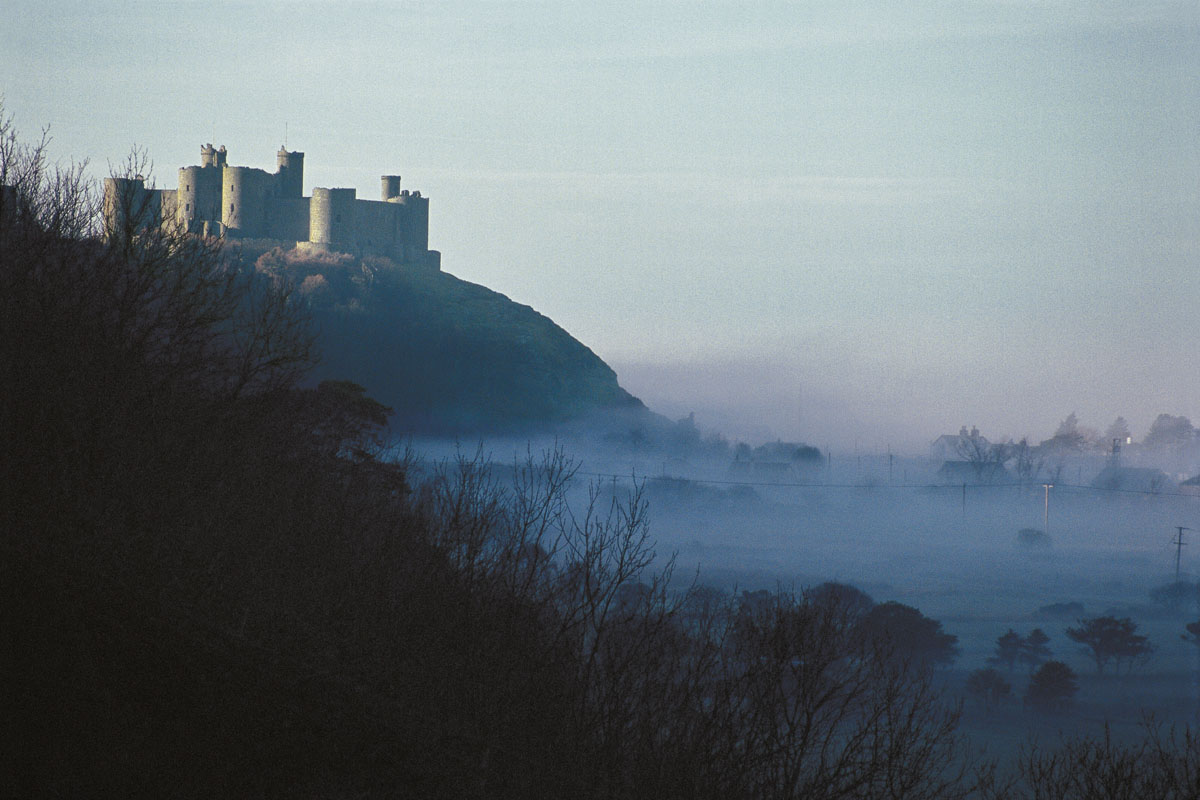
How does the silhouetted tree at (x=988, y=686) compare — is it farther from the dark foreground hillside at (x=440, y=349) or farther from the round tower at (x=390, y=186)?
Result: the round tower at (x=390, y=186)

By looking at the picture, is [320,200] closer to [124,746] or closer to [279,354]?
[279,354]

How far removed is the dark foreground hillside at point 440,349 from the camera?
97.8 metres

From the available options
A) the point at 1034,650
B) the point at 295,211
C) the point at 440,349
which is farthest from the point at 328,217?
the point at 1034,650

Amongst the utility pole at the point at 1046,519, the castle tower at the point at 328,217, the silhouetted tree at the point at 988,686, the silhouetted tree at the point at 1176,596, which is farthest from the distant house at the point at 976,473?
the castle tower at the point at 328,217

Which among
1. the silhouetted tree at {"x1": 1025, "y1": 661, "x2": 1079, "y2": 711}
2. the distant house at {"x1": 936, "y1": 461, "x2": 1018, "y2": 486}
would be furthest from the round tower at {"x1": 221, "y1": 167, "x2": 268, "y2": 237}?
the distant house at {"x1": 936, "y1": 461, "x2": 1018, "y2": 486}

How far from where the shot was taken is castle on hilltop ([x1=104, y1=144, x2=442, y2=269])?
311ft

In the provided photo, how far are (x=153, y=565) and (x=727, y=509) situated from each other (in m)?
145

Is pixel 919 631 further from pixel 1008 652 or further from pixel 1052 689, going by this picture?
pixel 1008 652

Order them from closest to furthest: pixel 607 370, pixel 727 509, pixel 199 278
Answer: pixel 199 278, pixel 607 370, pixel 727 509

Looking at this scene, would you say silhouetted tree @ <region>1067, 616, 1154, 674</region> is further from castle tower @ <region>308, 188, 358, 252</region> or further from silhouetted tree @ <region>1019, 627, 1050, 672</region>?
castle tower @ <region>308, 188, 358, 252</region>

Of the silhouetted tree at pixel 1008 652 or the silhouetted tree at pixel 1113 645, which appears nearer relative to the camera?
the silhouetted tree at pixel 1113 645

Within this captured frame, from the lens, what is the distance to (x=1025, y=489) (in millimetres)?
186250

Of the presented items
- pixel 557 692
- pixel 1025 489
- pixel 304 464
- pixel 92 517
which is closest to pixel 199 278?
pixel 304 464

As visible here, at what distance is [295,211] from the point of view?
325ft
